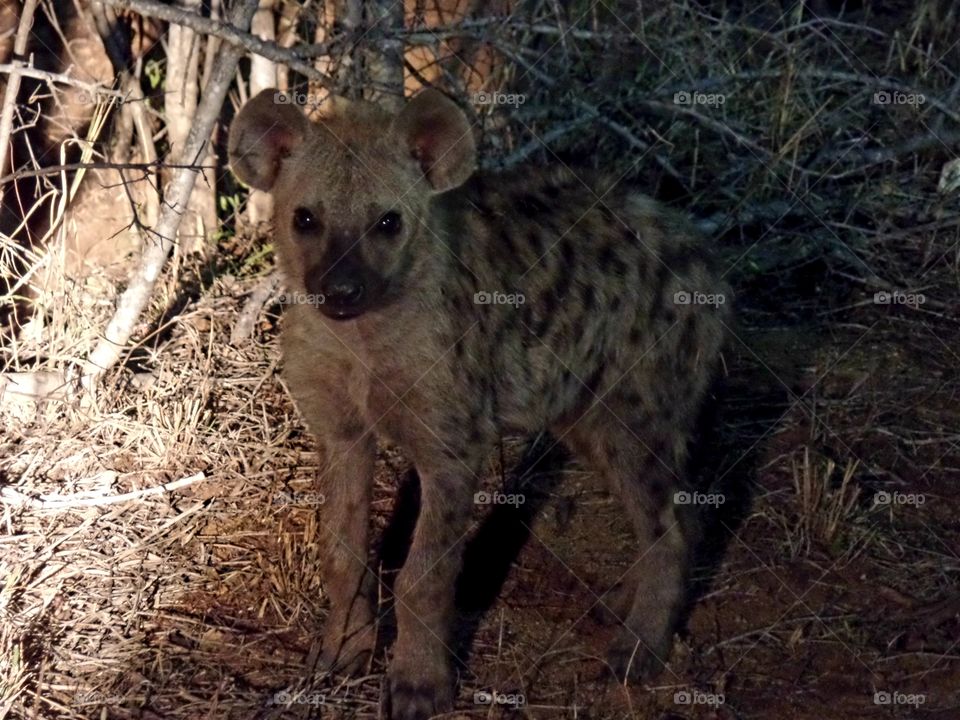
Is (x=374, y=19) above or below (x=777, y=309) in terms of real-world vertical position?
above

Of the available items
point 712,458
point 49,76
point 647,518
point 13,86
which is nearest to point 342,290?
point 647,518

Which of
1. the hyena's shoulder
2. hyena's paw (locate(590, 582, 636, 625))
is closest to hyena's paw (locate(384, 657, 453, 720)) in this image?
hyena's paw (locate(590, 582, 636, 625))

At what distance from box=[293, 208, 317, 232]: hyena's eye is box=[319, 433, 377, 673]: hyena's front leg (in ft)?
1.90

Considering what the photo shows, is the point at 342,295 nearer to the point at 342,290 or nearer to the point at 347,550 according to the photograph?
the point at 342,290

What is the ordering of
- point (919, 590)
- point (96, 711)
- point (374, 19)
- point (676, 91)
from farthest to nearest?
point (676, 91), point (374, 19), point (919, 590), point (96, 711)

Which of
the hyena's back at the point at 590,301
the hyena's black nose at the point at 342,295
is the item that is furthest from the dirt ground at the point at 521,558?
the hyena's black nose at the point at 342,295

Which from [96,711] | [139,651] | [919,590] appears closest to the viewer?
[96,711]

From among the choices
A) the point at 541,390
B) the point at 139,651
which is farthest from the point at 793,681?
the point at 139,651

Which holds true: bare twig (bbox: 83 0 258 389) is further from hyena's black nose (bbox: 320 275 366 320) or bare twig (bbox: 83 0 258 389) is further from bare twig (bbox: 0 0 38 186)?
hyena's black nose (bbox: 320 275 366 320)

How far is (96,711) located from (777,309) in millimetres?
3019

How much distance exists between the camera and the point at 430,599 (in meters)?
3.21

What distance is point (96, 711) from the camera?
3.14 metres

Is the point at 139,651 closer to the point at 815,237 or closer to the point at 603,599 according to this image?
the point at 603,599

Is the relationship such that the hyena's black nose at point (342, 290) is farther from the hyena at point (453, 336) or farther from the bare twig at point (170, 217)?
the bare twig at point (170, 217)
